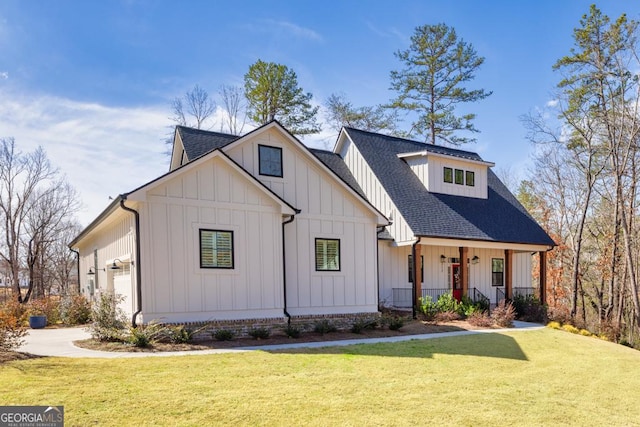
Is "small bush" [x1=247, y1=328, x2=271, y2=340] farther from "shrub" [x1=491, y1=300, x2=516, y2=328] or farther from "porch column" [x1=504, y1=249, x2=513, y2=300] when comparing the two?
"porch column" [x1=504, y1=249, x2=513, y2=300]

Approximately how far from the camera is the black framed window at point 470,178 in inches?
840

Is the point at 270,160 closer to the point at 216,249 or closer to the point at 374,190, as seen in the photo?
the point at 216,249

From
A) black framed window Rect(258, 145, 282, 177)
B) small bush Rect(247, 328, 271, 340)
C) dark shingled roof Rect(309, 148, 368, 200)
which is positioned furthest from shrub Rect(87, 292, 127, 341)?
dark shingled roof Rect(309, 148, 368, 200)

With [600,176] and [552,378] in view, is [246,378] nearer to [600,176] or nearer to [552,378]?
[552,378]

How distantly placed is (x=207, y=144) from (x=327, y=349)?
767 cm

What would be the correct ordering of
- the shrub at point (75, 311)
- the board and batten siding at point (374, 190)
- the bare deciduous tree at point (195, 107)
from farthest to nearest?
the bare deciduous tree at point (195, 107)
the board and batten siding at point (374, 190)
the shrub at point (75, 311)

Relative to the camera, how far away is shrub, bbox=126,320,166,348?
33.2 feet

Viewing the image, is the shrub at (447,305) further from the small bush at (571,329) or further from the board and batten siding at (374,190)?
the small bush at (571,329)

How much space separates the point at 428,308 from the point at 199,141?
32.2 feet

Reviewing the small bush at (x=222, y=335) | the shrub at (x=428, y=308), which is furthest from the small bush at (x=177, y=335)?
the shrub at (x=428, y=308)

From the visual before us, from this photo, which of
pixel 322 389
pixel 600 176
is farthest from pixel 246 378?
pixel 600 176

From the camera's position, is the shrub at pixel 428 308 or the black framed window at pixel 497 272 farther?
the black framed window at pixel 497 272

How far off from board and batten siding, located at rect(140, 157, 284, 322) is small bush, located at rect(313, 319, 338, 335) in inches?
49.0

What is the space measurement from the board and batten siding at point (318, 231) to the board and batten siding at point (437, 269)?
3188 millimetres
